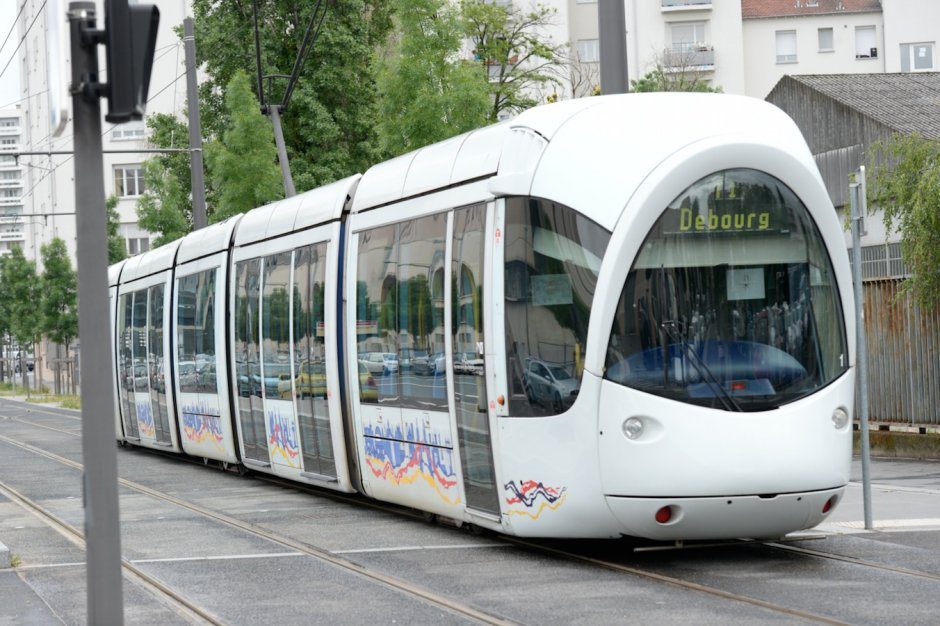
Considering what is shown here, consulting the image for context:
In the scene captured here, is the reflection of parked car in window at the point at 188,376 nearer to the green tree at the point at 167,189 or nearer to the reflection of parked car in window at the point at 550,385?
the reflection of parked car in window at the point at 550,385

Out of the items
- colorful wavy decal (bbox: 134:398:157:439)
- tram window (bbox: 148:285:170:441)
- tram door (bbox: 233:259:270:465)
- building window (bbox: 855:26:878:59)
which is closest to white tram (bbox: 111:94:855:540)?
tram door (bbox: 233:259:270:465)

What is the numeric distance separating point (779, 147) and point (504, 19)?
31.1m

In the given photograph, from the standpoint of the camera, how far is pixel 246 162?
3045 cm

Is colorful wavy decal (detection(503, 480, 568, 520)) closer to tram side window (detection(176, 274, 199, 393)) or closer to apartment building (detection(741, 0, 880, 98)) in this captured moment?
tram side window (detection(176, 274, 199, 393))

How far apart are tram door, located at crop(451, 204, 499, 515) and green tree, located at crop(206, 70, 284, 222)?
1982cm

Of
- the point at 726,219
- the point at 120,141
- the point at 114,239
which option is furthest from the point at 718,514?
the point at 120,141

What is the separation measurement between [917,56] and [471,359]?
5403cm

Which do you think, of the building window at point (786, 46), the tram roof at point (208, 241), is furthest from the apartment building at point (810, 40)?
the tram roof at point (208, 241)

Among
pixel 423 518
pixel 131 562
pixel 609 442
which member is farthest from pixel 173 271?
pixel 609 442

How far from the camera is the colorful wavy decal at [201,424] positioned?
1852 cm

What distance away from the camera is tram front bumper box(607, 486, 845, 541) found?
9320mm

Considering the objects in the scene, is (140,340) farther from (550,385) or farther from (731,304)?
(731,304)

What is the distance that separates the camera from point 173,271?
20672 mm

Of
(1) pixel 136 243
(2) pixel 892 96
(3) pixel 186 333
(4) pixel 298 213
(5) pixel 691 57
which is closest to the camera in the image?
(4) pixel 298 213
